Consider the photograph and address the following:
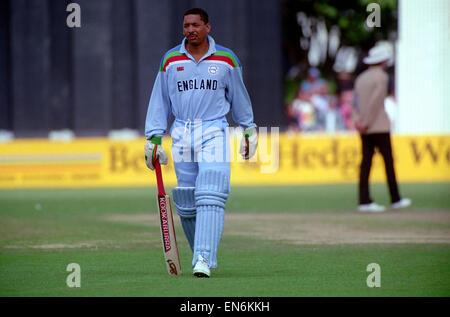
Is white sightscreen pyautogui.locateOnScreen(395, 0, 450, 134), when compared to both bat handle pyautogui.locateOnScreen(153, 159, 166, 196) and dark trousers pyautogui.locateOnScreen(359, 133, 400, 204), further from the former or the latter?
bat handle pyautogui.locateOnScreen(153, 159, 166, 196)

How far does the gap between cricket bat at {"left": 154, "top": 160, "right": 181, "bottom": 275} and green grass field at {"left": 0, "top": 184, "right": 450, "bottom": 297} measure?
117 millimetres

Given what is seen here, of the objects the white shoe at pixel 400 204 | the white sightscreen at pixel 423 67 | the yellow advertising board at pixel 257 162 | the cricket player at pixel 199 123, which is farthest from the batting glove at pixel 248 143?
the white sightscreen at pixel 423 67

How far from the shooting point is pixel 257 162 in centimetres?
2219

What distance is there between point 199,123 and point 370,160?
7098mm

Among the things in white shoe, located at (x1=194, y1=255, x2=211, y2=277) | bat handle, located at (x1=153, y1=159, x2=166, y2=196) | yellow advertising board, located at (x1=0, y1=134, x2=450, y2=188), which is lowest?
yellow advertising board, located at (x1=0, y1=134, x2=450, y2=188)

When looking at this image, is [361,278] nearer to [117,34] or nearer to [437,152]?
[437,152]

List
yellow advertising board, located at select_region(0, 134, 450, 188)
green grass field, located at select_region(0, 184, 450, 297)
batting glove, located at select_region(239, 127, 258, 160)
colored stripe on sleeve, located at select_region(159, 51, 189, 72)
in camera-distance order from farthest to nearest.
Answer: yellow advertising board, located at select_region(0, 134, 450, 188) < batting glove, located at select_region(239, 127, 258, 160) < colored stripe on sleeve, located at select_region(159, 51, 189, 72) < green grass field, located at select_region(0, 184, 450, 297)

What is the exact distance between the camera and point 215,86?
864cm

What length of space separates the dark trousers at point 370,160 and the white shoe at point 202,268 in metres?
7.11

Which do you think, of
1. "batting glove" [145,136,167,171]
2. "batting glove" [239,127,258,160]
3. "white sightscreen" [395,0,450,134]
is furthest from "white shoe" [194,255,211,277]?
"white sightscreen" [395,0,450,134]

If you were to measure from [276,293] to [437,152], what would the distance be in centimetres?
1506

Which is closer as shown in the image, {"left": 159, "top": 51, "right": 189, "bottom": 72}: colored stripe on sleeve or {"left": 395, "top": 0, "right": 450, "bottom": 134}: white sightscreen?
{"left": 159, "top": 51, "right": 189, "bottom": 72}: colored stripe on sleeve

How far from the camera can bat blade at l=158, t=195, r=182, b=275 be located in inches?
343

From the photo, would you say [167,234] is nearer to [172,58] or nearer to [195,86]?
[195,86]
